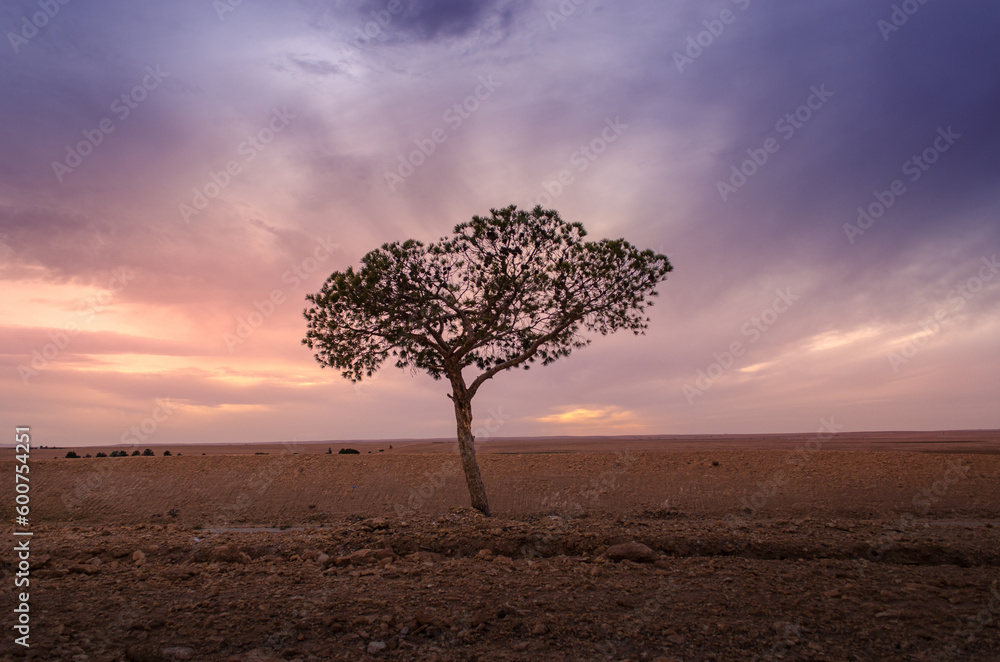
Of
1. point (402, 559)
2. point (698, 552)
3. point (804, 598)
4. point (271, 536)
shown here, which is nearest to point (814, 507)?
point (698, 552)

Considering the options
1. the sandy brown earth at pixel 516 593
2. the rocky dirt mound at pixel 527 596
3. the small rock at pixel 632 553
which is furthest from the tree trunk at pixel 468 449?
the small rock at pixel 632 553

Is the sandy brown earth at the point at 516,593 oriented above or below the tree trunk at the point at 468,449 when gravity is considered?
below

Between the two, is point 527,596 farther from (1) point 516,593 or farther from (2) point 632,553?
(2) point 632,553

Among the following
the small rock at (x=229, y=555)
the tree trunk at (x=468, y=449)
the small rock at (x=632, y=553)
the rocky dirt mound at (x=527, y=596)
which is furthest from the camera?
the tree trunk at (x=468, y=449)

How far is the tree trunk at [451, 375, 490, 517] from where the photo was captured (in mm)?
16391

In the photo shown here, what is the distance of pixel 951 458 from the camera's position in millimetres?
23953

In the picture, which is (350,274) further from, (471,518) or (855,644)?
(855,644)

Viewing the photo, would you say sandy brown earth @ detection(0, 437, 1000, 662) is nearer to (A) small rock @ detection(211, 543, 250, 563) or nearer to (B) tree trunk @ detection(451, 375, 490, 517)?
(A) small rock @ detection(211, 543, 250, 563)

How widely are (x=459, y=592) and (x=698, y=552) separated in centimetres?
473

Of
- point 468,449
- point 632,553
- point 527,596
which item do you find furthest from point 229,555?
point 468,449

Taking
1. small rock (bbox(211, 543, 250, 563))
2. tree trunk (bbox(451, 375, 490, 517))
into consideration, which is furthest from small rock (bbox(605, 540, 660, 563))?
A: tree trunk (bbox(451, 375, 490, 517))

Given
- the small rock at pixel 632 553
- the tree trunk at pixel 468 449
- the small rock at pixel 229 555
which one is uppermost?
the tree trunk at pixel 468 449

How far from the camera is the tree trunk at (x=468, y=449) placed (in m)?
16.4

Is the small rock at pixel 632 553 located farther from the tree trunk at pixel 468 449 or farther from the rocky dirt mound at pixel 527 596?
the tree trunk at pixel 468 449
